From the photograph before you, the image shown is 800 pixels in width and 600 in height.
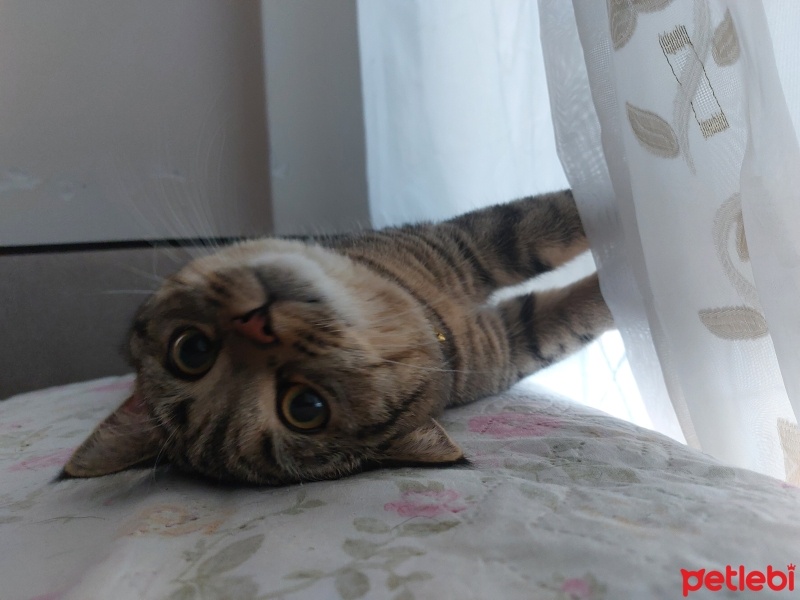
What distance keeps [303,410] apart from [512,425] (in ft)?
1.03

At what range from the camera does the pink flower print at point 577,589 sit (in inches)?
14.2

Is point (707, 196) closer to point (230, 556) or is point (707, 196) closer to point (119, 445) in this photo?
point (230, 556)

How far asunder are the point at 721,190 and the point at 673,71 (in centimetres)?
14

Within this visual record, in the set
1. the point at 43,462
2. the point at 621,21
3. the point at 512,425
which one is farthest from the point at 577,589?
the point at 43,462

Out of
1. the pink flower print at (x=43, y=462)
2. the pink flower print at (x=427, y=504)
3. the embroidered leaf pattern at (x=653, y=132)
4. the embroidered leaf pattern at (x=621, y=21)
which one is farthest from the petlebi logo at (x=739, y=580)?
the pink flower print at (x=43, y=462)

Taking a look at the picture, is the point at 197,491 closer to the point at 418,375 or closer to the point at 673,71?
the point at 418,375

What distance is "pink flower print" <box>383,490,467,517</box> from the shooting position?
1.67 ft

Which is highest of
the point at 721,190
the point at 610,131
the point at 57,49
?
the point at 57,49

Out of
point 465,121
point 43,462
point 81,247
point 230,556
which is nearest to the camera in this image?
point 230,556

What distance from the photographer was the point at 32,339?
63.6 inches

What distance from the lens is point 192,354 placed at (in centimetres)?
77

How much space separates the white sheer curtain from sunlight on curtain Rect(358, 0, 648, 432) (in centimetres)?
17

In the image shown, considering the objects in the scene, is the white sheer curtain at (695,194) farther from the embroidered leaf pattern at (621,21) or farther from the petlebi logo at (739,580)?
the petlebi logo at (739,580)

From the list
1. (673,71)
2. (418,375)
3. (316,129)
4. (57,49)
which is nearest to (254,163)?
(316,129)
